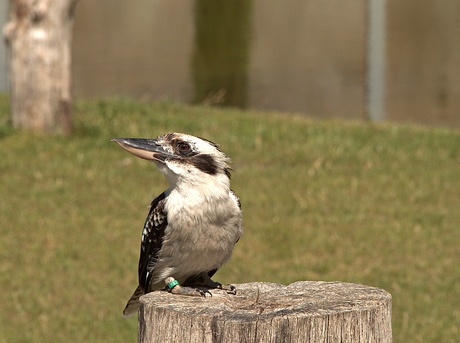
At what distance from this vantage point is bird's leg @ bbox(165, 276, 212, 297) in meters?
4.55

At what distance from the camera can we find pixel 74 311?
8.28 m

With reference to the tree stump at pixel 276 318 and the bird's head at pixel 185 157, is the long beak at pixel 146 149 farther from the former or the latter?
the tree stump at pixel 276 318

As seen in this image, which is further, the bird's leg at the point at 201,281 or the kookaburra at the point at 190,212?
the bird's leg at the point at 201,281

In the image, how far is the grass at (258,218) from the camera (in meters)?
8.39

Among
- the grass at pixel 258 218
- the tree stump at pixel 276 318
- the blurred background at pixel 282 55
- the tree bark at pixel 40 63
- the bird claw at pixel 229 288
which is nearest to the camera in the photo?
the tree stump at pixel 276 318

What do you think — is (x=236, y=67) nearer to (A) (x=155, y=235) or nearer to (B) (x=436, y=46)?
(B) (x=436, y=46)

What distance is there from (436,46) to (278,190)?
2073 centimetres

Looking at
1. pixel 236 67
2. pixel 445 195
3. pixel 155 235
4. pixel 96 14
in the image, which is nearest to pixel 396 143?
pixel 445 195

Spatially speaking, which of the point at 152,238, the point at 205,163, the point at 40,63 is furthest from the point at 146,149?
the point at 40,63

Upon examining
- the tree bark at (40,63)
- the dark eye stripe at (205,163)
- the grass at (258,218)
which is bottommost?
the grass at (258,218)

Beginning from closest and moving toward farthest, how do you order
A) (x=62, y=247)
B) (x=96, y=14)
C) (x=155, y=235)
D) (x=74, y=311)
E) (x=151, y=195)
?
(x=155, y=235) → (x=74, y=311) → (x=62, y=247) → (x=151, y=195) → (x=96, y=14)

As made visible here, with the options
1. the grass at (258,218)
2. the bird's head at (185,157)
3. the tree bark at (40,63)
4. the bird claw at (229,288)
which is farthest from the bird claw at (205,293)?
the tree bark at (40,63)

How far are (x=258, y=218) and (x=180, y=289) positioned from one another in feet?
18.4

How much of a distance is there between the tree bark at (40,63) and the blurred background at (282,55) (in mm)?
4889
